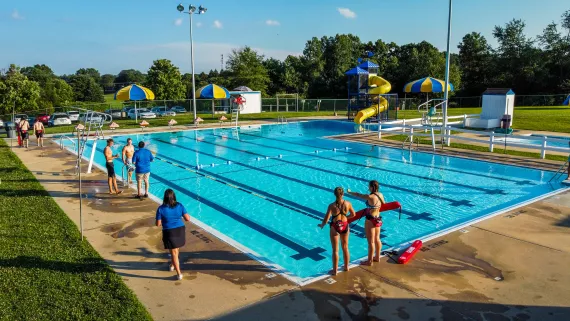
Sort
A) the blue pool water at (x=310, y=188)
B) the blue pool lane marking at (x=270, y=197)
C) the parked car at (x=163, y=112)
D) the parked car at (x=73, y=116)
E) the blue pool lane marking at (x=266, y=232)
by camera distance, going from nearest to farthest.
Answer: the blue pool lane marking at (x=266, y=232) → the blue pool water at (x=310, y=188) → the blue pool lane marking at (x=270, y=197) → the parked car at (x=73, y=116) → the parked car at (x=163, y=112)

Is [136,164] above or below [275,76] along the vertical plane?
below

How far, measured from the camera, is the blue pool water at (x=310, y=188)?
29.9 ft

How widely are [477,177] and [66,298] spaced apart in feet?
42.3

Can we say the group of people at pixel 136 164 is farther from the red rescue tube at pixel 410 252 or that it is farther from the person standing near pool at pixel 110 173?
the red rescue tube at pixel 410 252

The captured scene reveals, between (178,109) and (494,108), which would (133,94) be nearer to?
(178,109)

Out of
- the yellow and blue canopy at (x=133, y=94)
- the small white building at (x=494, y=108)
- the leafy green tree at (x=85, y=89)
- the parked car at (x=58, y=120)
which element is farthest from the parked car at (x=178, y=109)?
the leafy green tree at (x=85, y=89)

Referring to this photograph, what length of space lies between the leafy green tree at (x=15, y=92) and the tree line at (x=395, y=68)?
30.5 inches

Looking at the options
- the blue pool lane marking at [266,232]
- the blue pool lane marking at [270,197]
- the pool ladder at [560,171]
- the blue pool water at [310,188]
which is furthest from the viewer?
the pool ladder at [560,171]

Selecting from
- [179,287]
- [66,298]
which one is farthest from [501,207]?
[66,298]

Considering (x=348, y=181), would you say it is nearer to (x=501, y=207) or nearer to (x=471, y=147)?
(x=501, y=207)

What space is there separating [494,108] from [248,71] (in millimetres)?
37792

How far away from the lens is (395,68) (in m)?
56.9

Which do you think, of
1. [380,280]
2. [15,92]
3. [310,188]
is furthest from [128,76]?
[380,280]

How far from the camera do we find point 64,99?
198 feet
